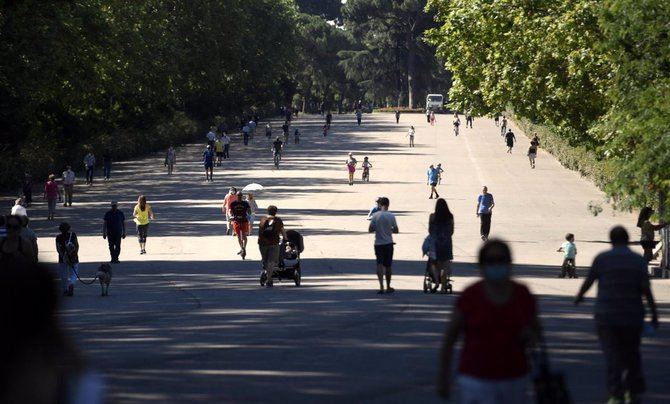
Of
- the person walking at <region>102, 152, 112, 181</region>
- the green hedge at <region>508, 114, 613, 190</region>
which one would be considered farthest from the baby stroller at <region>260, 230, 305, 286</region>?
the person walking at <region>102, 152, 112, 181</region>

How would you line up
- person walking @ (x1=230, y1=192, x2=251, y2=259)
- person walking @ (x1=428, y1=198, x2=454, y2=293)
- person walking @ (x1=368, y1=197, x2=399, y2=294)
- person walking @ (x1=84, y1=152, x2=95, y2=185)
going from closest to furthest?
person walking @ (x1=428, y1=198, x2=454, y2=293)
person walking @ (x1=368, y1=197, x2=399, y2=294)
person walking @ (x1=230, y1=192, x2=251, y2=259)
person walking @ (x1=84, y1=152, x2=95, y2=185)

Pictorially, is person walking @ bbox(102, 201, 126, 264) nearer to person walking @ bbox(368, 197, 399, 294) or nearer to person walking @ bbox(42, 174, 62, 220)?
person walking @ bbox(368, 197, 399, 294)

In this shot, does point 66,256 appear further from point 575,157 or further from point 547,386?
point 575,157

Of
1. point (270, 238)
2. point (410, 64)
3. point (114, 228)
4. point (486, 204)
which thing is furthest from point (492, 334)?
point (410, 64)

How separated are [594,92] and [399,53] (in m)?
98.6

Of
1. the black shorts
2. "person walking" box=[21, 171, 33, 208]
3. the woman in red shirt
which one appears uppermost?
the woman in red shirt

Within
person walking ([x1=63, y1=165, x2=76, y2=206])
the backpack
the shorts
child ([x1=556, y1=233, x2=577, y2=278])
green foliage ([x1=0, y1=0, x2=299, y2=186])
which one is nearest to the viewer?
the backpack

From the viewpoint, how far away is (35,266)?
5.09m

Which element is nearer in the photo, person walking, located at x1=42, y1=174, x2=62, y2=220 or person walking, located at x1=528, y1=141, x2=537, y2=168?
person walking, located at x1=42, y1=174, x2=62, y2=220

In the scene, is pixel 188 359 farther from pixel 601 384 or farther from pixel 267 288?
pixel 267 288

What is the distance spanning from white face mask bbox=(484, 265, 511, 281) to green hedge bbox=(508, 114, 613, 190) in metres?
41.6

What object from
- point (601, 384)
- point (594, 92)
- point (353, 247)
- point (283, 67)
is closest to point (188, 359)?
point (601, 384)

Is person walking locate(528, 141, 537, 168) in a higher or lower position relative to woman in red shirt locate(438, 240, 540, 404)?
lower

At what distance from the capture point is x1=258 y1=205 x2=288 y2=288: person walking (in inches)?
860
